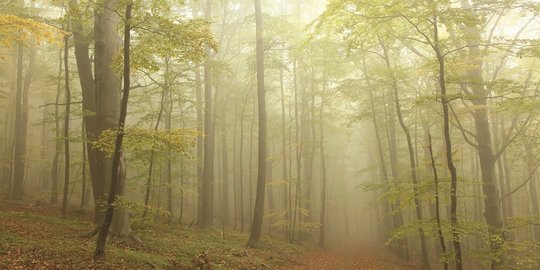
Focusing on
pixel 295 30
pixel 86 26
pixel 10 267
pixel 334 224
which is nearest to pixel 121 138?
pixel 10 267

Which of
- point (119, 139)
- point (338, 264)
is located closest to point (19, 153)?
point (119, 139)

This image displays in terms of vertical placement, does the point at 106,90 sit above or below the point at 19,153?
above

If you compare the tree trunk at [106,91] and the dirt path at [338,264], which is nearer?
the tree trunk at [106,91]

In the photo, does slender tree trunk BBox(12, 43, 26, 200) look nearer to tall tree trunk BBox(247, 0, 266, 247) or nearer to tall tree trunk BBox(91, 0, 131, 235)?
tall tree trunk BBox(91, 0, 131, 235)

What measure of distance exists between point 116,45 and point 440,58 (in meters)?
10.3

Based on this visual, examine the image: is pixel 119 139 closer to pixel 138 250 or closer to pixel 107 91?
pixel 107 91

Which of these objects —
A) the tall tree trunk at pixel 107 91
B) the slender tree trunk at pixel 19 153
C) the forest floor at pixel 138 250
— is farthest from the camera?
the slender tree trunk at pixel 19 153

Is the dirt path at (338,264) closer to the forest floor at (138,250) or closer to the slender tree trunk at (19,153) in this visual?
the forest floor at (138,250)

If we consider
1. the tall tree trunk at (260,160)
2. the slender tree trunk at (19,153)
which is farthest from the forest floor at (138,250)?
the slender tree trunk at (19,153)

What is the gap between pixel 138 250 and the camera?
10.1 meters

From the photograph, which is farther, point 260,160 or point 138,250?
point 260,160

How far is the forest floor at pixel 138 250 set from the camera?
7930 millimetres

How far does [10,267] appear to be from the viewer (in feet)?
23.1

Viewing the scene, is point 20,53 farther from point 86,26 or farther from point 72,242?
point 72,242
